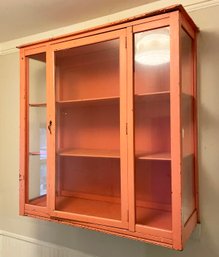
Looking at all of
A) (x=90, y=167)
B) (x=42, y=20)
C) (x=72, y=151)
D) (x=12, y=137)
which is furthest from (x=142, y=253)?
(x=42, y=20)

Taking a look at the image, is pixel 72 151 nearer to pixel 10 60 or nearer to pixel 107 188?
pixel 107 188

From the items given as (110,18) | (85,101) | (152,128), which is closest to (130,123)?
(152,128)

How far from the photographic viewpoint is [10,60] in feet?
7.54

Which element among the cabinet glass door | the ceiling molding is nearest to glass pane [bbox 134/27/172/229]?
the cabinet glass door

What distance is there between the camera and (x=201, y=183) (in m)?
→ 1.45

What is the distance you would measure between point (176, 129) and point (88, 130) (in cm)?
75

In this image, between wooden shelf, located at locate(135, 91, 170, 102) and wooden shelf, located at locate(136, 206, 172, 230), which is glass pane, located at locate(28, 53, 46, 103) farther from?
wooden shelf, located at locate(136, 206, 172, 230)

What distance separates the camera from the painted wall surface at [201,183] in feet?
4.68

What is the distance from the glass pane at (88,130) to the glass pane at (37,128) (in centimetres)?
12

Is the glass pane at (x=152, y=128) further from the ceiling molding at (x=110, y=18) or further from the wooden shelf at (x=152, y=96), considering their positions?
the ceiling molding at (x=110, y=18)

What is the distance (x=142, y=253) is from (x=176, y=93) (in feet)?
3.56

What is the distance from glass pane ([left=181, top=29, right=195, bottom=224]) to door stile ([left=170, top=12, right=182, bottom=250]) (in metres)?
0.07

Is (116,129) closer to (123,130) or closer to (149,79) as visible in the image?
(123,130)

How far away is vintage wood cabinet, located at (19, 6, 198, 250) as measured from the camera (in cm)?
124
